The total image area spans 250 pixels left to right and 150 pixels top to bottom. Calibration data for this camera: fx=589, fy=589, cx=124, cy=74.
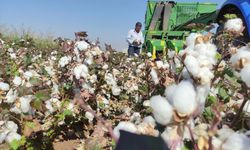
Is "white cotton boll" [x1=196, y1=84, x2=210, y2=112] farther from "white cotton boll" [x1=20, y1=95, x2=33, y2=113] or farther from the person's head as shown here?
the person's head

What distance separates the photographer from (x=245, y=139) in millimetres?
1153

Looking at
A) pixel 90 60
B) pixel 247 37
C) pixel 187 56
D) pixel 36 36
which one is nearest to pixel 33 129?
pixel 187 56

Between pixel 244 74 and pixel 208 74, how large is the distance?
0.10 metres

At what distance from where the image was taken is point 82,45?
402cm

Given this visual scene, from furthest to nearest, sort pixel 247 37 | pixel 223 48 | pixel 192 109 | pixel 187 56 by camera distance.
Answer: pixel 247 37
pixel 223 48
pixel 187 56
pixel 192 109

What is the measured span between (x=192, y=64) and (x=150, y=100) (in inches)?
11.2

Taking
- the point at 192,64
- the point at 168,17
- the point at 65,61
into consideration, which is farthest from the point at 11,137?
the point at 168,17

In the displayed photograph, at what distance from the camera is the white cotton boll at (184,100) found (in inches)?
→ 44.3

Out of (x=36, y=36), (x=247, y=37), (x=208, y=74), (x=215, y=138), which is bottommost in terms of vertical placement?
(x=36, y=36)

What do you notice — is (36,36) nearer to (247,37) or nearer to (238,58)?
(247,37)

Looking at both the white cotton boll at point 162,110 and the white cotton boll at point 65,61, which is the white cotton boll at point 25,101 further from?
the white cotton boll at point 65,61

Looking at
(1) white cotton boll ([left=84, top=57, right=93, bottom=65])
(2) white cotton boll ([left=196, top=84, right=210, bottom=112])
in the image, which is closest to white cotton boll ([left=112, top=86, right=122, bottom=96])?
(1) white cotton boll ([left=84, top=57, right=93, bottom=65])

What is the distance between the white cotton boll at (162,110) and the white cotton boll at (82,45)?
113 inches

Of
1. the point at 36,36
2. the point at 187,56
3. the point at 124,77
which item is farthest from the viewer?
the point at 36,36
